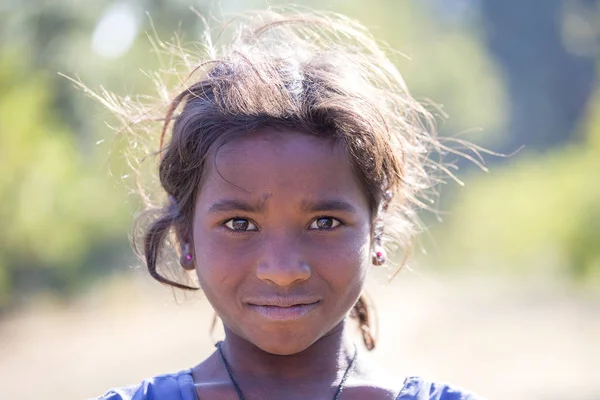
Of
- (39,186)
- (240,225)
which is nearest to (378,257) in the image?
(240,225)

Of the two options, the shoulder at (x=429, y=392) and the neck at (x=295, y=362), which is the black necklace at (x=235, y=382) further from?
the shoulder at (x=429, y=392)

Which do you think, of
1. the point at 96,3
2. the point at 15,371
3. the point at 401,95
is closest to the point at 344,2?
the point at 96,3

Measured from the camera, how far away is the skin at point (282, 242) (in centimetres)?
180

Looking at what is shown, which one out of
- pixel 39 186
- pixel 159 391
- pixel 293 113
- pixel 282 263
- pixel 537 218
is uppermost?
pixel 537 218

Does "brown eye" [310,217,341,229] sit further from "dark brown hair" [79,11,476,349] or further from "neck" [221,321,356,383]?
"neck" [221,321,356,383]

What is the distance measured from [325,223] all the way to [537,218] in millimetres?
11594

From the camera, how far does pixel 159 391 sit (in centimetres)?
193

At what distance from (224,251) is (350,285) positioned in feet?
0.89

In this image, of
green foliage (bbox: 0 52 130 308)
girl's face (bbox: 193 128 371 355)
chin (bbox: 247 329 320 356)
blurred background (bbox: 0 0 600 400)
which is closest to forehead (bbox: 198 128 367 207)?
girl's face (bbox: 193 128 371 355)

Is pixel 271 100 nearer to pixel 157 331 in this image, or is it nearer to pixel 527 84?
pixel 157 331

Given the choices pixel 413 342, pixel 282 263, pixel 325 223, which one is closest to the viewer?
pixel 282 263

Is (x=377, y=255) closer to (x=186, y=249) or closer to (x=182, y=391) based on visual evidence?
(x=186, y=249)

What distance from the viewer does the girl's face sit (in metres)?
1.80

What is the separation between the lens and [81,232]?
11.5 metres
